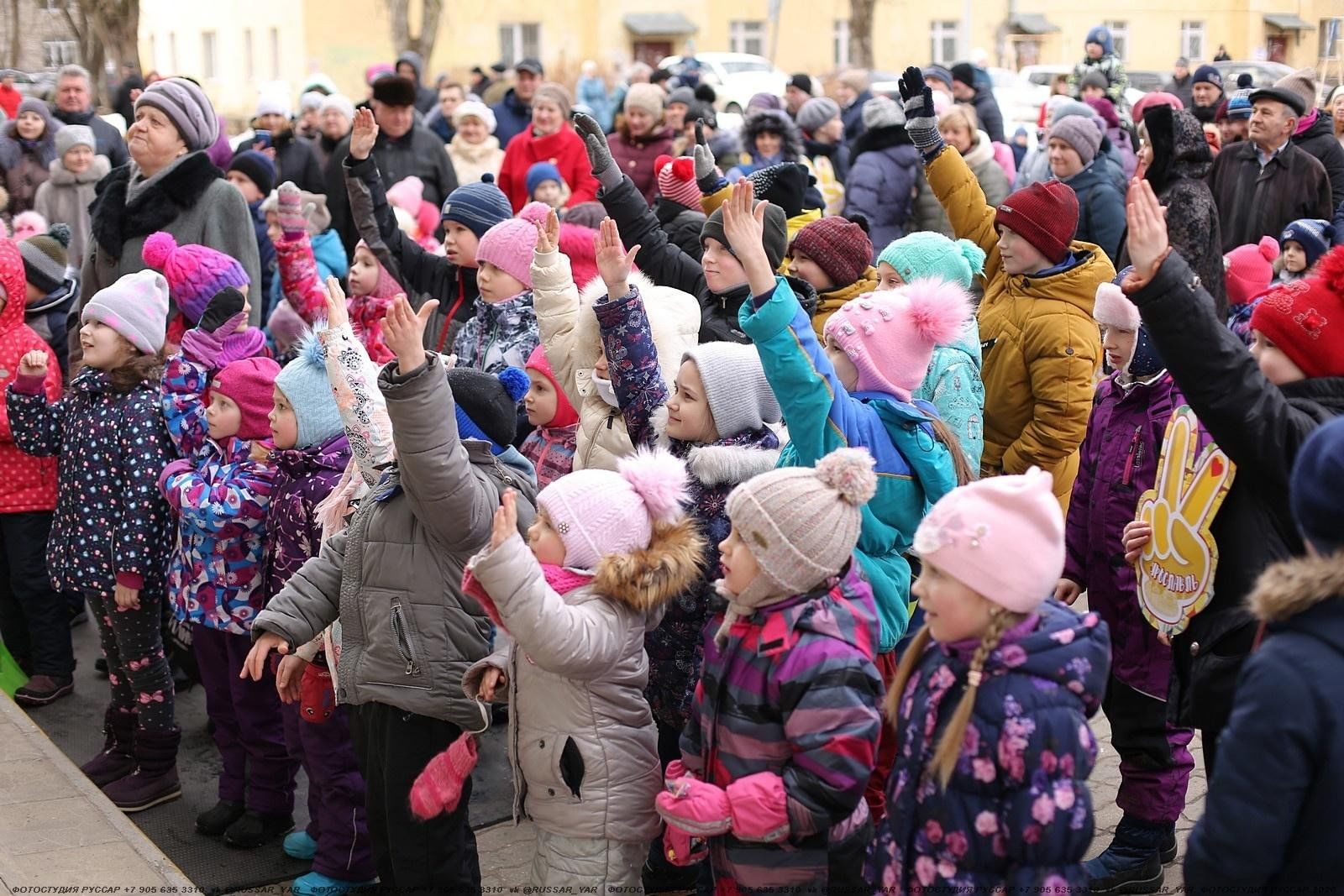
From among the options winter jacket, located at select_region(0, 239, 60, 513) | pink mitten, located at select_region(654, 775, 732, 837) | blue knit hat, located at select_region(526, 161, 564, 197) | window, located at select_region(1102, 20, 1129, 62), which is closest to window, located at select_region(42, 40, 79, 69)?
blue knit hat, located at select_region(526, 161, 564, 197)

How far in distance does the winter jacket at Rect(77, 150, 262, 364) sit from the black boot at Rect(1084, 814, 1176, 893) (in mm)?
4597

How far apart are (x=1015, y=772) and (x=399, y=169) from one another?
8.62 meters

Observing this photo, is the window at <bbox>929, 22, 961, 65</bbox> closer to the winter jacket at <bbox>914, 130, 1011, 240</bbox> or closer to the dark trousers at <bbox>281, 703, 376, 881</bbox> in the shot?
the winter jacket at <bbox>914, 130, 1011, 240</bbox>

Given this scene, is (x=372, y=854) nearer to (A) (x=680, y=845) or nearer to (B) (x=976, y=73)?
(A) (x=680, y=845)

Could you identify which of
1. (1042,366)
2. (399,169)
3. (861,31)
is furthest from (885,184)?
(861,31)

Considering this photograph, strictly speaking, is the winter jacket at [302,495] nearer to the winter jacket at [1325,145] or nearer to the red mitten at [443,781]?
the red mitten at [443,781]

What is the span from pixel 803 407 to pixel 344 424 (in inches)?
55.4

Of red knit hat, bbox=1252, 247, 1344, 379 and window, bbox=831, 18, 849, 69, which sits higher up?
window, bbox=831, 18, 849, 69

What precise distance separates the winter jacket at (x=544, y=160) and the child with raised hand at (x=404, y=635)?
21.7 feet

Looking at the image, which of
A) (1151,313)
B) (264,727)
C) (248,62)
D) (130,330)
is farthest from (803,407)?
(248,62)

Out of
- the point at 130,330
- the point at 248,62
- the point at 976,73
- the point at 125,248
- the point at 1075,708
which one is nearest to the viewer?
the point at 1075,708

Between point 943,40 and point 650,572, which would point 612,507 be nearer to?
point 650,572

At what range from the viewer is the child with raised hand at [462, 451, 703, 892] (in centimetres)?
349

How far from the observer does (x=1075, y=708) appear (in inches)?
110
